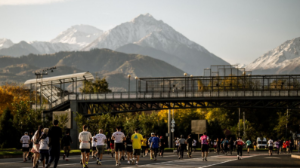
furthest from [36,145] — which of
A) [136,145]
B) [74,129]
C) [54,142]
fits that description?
[74,129]

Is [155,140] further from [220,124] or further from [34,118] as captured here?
[220,124]

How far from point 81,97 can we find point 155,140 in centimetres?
4624

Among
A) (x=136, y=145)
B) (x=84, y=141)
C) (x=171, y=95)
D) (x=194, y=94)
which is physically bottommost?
(x=136, y=145)

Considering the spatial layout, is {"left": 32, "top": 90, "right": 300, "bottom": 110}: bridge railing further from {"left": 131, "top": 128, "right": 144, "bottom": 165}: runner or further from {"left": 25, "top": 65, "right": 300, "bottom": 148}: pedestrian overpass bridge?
{"left": 131, "top": 128, "right": 144, "bottom": 165}: runner

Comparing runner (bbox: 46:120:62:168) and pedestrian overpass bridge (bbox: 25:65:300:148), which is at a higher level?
pedestrian overpass bridge (bbox: 25:65:300:148)

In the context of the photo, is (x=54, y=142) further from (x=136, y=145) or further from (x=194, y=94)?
(x=194, y=94)

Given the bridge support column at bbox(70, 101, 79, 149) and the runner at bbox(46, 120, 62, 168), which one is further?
the bridge support column at bbox(70, 101, 79, 149)

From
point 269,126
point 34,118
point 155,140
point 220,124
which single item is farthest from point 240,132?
point 155,140

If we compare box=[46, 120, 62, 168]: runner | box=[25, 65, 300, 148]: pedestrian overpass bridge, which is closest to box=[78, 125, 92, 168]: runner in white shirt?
box=[46, 120, 62, 168]: runner

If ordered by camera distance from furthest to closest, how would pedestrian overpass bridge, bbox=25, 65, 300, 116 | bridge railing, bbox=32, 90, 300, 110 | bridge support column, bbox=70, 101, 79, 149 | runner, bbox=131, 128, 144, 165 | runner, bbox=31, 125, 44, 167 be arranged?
1. pedestrian overpass bridge, bbox=25, 65, 300, 116
2. bridge railing, bbox=32, 90, 300, 110
3. bridge support column, bbox=70, 101, 79, 149
4. runner, bbox=131, 128, 144, 165
5. runner, bbox=31, 125, 44, 167

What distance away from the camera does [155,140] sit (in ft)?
114

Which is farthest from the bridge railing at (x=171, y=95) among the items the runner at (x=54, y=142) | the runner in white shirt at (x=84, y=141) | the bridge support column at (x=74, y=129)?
the runner at (x=54, y=142)

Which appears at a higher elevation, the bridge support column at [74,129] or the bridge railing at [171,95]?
the bridge railing at [171,95]

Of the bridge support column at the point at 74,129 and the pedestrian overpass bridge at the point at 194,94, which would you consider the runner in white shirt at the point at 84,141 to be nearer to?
the bridge support column at the point at 74,129
